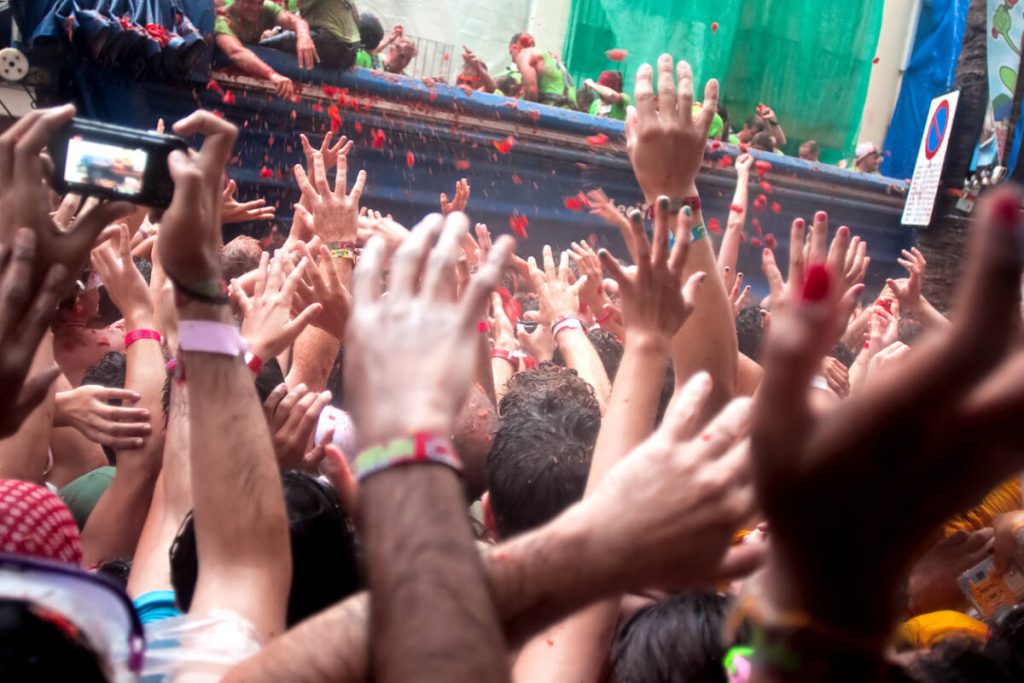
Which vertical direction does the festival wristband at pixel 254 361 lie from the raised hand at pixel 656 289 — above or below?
below

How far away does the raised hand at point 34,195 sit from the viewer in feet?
4.49

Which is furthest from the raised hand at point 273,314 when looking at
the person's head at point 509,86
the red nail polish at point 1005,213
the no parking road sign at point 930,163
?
the no parking road sign at point 930,163

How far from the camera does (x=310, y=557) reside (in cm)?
141

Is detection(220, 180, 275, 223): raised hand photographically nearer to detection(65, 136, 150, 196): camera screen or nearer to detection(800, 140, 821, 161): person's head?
detection(65, 136, 150, 196): camera screen

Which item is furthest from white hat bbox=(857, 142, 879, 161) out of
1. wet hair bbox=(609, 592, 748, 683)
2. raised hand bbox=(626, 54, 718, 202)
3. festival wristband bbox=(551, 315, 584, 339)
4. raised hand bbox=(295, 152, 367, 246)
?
wet hair bbox=(609, 592, 748, 683)

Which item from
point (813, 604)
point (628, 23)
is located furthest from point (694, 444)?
point (628, 23)

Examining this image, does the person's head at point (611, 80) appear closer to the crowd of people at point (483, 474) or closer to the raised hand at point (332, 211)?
the raised hand at point (332, 211)

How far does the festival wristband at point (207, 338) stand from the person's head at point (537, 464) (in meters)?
0.65

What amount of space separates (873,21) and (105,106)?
8360mm

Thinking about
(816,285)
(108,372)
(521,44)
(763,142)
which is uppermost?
(521,44)

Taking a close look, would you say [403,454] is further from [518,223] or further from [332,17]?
[518,223]

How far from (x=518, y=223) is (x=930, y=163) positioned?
434 centimetres

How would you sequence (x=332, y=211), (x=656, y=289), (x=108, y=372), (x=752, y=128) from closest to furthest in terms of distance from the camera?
(x=656, y=289) → (x=108, y=372) → (x=332, y=211) → (x=752, y=128)

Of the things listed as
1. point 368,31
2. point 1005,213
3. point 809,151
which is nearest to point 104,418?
point 1005,213
